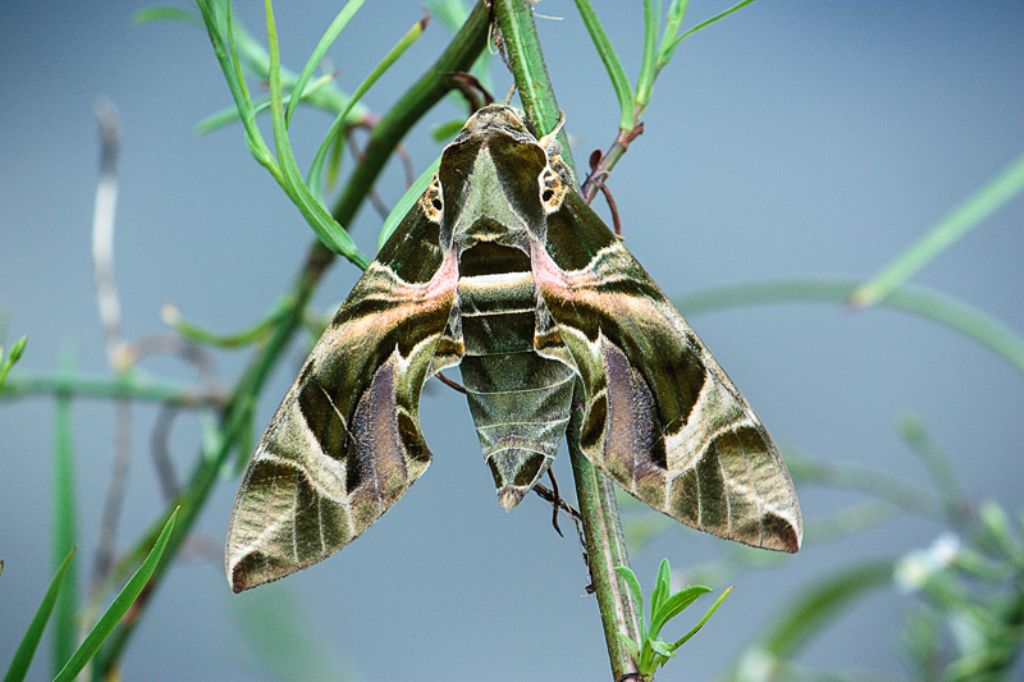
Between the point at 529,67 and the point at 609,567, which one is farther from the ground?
the point at 529,67

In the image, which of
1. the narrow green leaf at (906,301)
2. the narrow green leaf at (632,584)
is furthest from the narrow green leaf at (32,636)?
the narrow green leaf at (906,301)

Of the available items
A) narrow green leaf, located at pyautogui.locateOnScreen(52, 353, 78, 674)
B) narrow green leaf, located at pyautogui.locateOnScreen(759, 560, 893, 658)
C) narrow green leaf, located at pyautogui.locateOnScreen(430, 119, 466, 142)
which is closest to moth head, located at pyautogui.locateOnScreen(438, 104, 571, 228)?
narrow green leaf, located at pyautogui.locateOnScreen(430, 119, 466, 142)

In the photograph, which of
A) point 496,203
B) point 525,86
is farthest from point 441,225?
point 525,86

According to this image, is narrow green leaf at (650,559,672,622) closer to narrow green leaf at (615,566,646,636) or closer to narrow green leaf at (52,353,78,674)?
A: narrow green leaf at (615,566,646,636)

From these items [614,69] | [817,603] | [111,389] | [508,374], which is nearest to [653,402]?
[508,374]

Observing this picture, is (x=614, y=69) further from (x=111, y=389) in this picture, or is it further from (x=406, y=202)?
(x=111, y=389)

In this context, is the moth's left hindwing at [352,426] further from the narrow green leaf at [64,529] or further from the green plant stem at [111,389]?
the green plant stem at [111,389]
